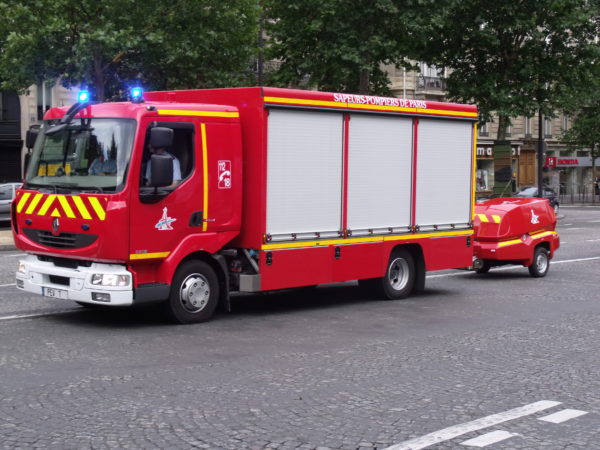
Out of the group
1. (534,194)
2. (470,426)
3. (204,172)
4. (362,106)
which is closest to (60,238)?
(204,172)

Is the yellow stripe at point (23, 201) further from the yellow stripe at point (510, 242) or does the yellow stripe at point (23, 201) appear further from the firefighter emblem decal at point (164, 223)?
the yellow stripe at point (510, 242)

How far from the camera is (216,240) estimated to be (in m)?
10.9

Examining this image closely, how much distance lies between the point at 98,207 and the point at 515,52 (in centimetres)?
3181

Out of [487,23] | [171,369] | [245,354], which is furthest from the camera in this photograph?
[487,23]

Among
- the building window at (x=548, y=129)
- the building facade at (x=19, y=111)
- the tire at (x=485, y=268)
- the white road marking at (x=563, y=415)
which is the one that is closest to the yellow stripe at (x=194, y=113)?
the white road marking at (x=563, y=415)

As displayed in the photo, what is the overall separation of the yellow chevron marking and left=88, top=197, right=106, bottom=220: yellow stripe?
297mm

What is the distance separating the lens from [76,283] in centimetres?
1019

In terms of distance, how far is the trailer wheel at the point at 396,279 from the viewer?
521 inches

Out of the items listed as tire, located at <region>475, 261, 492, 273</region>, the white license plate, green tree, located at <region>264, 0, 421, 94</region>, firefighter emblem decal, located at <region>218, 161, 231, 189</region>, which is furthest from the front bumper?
green tree, located at <region>264, 0, 421, 94</region>

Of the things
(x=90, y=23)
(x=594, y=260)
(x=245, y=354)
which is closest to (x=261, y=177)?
(x=245, y=354)

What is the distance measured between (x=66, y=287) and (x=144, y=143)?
5.99ft

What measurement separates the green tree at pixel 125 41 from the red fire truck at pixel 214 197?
54.9 ft

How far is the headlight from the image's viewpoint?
1001 centimetres

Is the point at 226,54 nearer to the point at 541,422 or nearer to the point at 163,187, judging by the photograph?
the point at 163,187
